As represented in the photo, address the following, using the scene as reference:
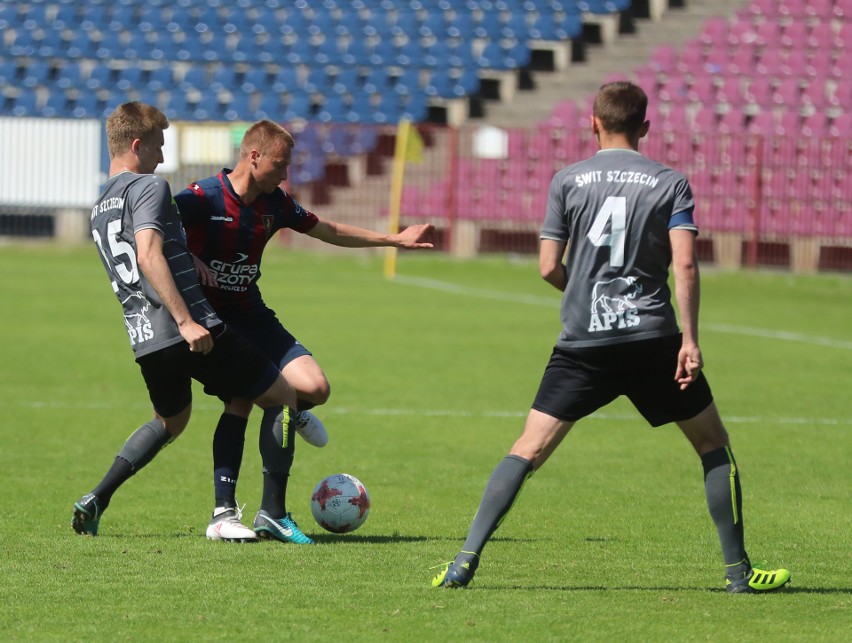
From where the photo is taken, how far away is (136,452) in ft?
21.9

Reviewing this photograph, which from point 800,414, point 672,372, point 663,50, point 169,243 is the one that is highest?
point 663,50

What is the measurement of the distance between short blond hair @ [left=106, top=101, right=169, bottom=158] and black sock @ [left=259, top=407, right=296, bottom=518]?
1.33 meters

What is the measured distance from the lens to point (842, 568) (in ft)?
20.0

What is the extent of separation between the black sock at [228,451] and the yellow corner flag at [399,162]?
16.5 meters

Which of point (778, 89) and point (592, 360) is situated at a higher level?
point (778, 89)

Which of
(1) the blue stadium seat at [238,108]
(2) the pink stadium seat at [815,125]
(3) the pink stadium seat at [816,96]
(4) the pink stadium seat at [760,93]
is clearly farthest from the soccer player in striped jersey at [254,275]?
(1) the blue stadium seat at [238,108]

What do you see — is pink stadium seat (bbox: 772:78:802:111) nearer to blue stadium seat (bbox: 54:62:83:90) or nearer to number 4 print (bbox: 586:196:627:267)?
blue stadium seat (bbox: 54:62:83:90)

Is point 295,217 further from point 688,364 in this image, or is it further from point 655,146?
point 655,146

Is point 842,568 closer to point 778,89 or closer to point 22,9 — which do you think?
point 778,89

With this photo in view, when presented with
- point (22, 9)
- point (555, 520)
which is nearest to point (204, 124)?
point (22, 9)

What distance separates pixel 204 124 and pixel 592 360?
861 inches

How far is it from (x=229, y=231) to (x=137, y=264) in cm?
52

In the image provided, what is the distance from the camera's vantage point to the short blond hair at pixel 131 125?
6.21 meters

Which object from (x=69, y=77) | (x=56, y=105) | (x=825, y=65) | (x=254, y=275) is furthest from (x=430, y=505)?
(x=69, y=77)
